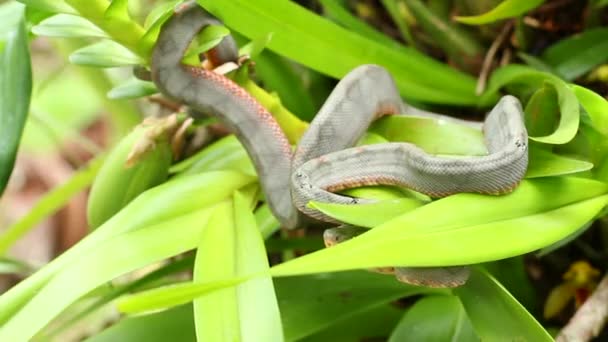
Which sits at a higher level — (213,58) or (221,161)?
(213,58)

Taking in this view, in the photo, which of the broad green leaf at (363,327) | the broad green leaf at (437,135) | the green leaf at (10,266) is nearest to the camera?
the broad green leaf at (437,135)

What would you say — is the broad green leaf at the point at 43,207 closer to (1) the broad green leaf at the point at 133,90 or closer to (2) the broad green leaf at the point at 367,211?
(1) the broad green leaf at the point at 133,90

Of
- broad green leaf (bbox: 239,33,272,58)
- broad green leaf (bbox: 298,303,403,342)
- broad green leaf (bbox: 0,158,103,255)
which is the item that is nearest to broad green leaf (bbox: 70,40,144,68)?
broad green leaf (bbox: 239,33,272,58)

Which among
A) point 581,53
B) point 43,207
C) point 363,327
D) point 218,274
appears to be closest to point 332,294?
point 363,327

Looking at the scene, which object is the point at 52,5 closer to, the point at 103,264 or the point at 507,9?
the point at 103,264

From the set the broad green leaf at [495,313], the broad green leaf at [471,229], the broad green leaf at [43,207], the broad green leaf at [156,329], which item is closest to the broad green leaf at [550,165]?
the broad green leaf at [471,229]
